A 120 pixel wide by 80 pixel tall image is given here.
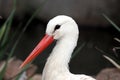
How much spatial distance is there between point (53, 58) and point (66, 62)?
0.11m

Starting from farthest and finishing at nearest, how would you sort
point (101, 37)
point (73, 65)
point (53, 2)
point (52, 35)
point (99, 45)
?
1. point (53, 2)
2. point (101, 37)
3. point (99, 45)
4. point (73, 65)
5. point (52, 35)

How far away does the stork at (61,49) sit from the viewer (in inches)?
161

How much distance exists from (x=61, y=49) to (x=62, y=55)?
0.16 ft

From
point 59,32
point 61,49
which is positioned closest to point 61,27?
point 59,32

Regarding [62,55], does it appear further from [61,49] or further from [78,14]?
[78,14]

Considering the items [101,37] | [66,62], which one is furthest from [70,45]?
[101,37]

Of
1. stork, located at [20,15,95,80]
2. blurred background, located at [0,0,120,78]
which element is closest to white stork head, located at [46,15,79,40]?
stork, located at [20,15,95,80]

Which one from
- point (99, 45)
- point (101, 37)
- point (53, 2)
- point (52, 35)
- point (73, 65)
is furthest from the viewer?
point (53, 2)

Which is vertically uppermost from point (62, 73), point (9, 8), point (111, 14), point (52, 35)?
point (52, 35)

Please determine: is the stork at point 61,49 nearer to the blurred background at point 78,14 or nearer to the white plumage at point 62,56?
the white plumage at point 62,56

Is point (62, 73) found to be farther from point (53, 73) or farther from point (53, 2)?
point (53, 2)

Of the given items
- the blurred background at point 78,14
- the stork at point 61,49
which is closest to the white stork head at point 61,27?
the stork at point 61,49

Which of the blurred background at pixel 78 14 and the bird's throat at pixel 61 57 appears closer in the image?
the bird's throat at pixel 61 57

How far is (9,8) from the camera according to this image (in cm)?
1281
